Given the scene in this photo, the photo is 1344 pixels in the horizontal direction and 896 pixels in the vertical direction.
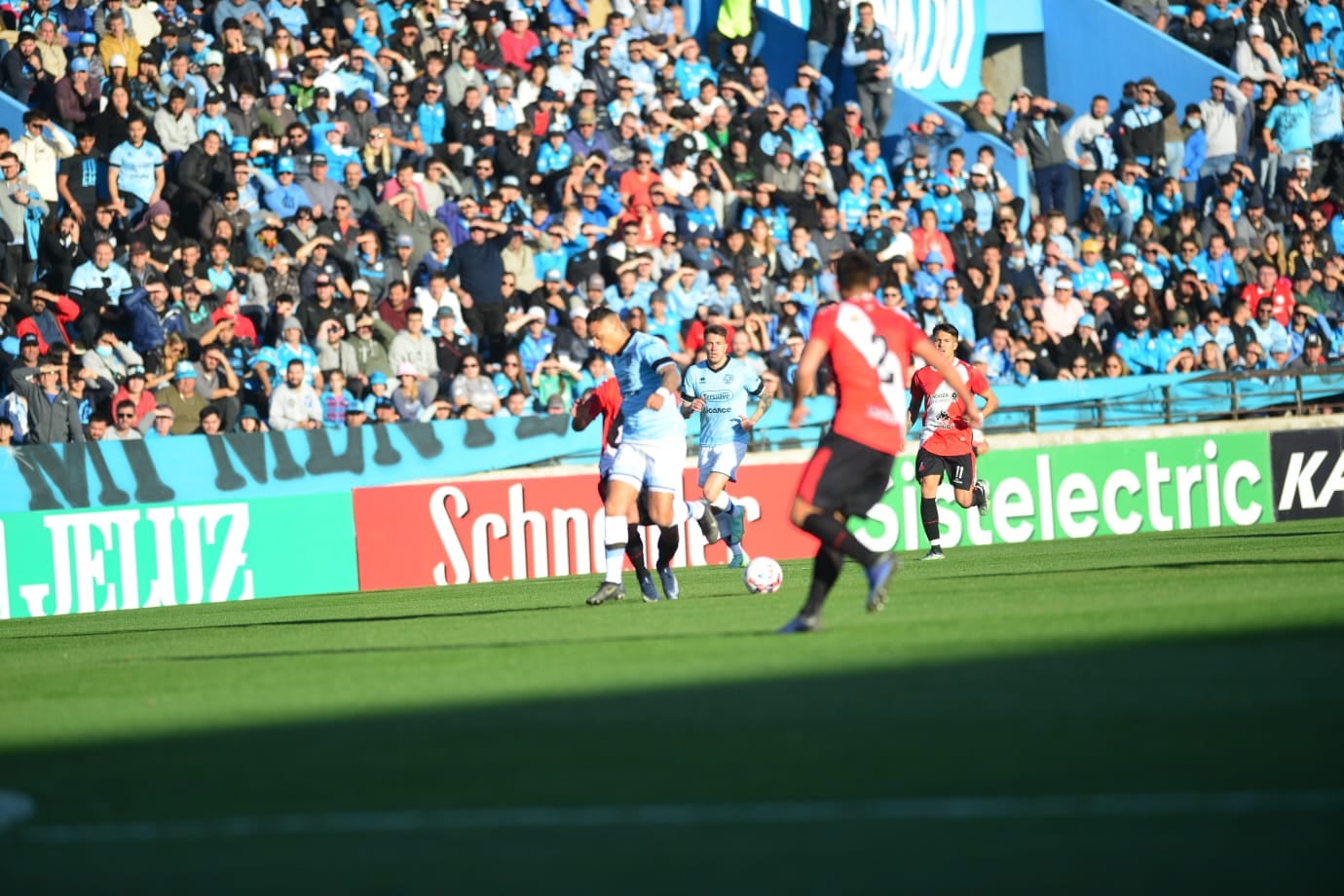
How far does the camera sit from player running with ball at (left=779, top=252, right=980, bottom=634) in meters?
11.6

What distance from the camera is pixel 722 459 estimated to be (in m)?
20.5

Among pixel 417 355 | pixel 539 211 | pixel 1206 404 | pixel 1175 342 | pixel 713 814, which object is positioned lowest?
pixel 713 814

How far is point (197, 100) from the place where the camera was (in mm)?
24625

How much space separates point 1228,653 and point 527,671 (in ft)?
11.4

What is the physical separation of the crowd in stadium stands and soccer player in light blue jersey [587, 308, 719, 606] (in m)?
7.09

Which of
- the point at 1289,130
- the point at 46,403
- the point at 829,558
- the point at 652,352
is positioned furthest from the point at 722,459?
the point at 1289,130

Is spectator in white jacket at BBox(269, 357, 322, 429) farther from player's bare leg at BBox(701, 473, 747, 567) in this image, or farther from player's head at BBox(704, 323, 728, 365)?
player's head at BBox(704, 323, 728, 365)

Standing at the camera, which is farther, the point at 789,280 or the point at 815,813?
the point at 789,280

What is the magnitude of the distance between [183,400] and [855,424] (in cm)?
1177

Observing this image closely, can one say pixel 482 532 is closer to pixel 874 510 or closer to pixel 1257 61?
pixel 874 510

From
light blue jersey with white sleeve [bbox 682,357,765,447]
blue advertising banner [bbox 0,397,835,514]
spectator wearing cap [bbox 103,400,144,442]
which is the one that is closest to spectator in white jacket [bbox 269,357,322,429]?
blue advertising banner [bbox 0,397,835,514]

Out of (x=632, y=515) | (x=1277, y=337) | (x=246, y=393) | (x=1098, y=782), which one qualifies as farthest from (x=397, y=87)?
(x=1098, y=782)

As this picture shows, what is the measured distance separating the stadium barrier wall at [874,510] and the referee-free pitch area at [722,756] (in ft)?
29.8

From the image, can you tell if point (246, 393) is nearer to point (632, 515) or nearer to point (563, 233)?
point (563, 233)
